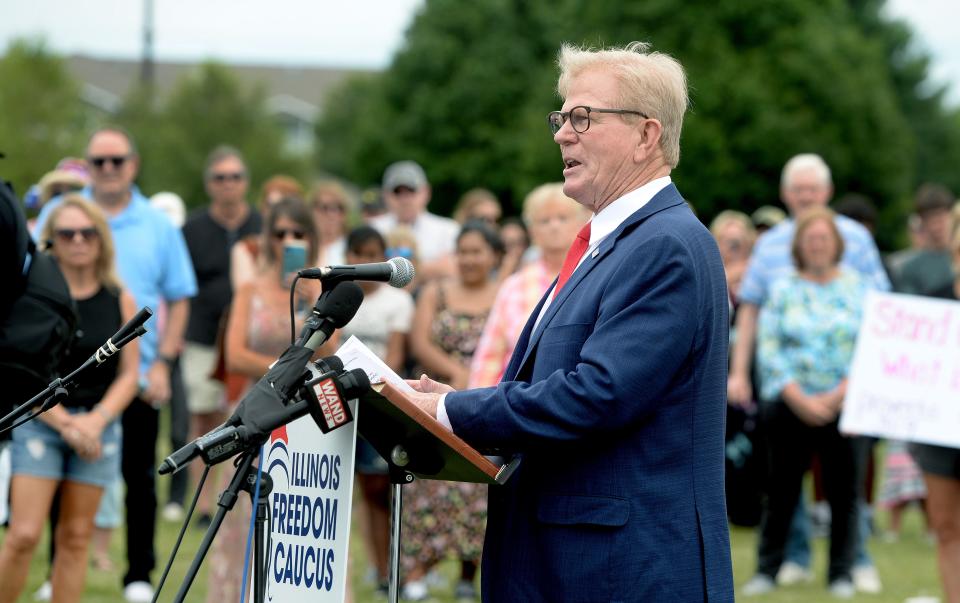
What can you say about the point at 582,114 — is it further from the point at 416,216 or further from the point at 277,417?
the point at 416,216

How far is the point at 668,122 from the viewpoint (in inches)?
165

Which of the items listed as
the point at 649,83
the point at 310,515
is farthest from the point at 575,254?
the point at 310,515

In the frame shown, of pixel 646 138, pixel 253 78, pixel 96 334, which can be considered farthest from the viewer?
pixel 253 78

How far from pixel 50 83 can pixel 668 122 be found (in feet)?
149

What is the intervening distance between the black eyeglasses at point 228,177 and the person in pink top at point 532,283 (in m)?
4.43

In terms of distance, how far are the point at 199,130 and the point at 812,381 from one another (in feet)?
143

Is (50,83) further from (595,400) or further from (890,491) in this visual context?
(595,400)

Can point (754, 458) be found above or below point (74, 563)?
above

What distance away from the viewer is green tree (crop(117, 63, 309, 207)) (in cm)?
4766

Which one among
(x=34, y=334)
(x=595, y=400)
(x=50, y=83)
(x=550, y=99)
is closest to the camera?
(x=595, y=400)

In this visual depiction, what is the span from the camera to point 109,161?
895cm

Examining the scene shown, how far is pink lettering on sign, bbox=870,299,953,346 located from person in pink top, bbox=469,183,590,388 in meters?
2.09

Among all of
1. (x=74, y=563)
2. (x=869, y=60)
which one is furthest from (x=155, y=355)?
(x=869, y=60)

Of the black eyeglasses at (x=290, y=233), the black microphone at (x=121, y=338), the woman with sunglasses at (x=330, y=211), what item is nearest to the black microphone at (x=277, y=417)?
the black microphone at (x=121, y=338)
